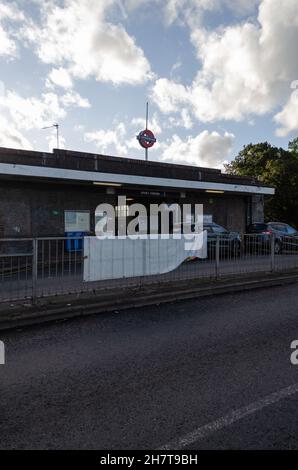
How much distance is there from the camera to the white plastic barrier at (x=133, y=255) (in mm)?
8039

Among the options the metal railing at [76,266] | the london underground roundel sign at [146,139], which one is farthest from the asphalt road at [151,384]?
the london underground roundel sign at [146,139]

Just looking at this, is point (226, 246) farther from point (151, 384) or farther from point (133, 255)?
point (151, 384)

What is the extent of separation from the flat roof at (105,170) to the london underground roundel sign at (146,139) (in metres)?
3.36

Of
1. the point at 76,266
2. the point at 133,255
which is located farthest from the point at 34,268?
the point at 133,255

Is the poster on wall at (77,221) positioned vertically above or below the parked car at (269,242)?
above

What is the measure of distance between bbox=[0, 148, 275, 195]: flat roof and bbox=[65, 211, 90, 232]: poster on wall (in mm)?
2158

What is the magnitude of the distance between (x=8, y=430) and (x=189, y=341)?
296 cm

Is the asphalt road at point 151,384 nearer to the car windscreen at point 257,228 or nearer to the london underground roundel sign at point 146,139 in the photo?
the car windscreen at point 257,228

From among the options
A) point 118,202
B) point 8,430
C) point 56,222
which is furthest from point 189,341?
point 118,202

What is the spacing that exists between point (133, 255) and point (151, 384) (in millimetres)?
4902

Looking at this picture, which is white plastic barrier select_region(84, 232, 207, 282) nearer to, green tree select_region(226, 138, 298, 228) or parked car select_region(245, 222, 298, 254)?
parked car select_region(245, 222, 298, 254)

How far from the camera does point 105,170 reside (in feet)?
55.6

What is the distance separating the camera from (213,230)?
17.1 meters

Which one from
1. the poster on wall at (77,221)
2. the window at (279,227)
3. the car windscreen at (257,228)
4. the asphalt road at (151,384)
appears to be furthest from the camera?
the car windscreen at (257,228)
